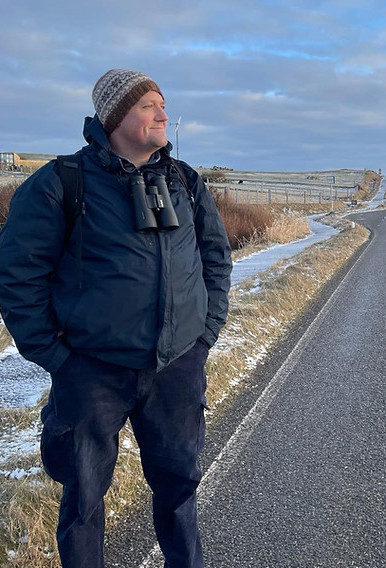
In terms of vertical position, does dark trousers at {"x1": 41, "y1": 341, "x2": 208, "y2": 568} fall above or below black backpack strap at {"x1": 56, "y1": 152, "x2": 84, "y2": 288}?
below

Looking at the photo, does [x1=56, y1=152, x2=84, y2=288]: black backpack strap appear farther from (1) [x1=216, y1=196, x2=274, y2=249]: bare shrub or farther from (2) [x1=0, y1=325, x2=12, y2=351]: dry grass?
(1) [x1=216, y1=196, x2=274, y2=249]: bare shrub

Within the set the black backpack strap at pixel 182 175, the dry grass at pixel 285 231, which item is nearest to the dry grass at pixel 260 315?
the black backpack strap at pixel 182 175

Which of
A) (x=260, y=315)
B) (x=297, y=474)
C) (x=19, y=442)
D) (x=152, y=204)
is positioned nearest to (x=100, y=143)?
(x=152, y=204)

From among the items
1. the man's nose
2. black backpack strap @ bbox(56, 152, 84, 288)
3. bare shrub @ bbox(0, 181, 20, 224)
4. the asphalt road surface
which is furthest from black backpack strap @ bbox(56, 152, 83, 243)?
bare shrub @ bbox(0, 181, 20, 224)

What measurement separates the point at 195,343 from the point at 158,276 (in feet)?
1.34

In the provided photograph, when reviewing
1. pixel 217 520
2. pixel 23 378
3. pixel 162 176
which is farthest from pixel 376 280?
pixel 162 176

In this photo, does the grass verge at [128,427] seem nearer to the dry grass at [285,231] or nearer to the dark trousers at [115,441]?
the dark trousers at [115,441]

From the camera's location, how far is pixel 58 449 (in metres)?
2.18

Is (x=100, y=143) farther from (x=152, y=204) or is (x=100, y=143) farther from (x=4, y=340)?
(x=4, y=340)

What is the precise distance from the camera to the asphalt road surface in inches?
107

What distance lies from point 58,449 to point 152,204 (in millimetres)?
1041

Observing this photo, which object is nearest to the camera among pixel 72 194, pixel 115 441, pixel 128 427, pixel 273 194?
pixel 72 194

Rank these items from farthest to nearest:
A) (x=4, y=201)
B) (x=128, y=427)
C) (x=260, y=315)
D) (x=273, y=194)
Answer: (x=273, y=194)
(x=4, y=201)
(x=260, y=315)
(x=128, y=427)

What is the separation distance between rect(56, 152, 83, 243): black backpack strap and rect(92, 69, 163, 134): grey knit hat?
0.78ft
